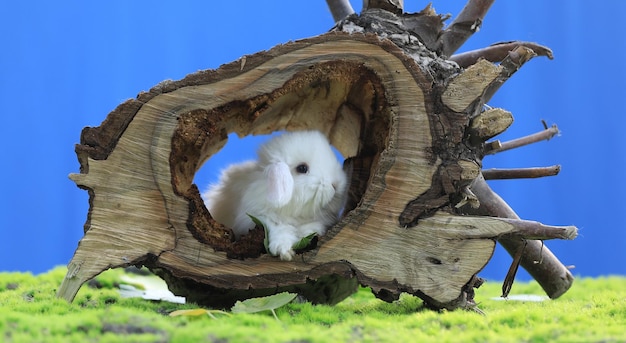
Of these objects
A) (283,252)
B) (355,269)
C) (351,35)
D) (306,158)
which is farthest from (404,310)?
(351,35)

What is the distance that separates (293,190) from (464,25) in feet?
3.83

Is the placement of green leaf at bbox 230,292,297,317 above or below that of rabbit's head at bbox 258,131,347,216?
below

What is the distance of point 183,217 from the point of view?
2523 mm

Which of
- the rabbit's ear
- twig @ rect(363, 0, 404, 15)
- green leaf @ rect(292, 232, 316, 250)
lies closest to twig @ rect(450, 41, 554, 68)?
twig @ rect(363, 0, 404, 15)

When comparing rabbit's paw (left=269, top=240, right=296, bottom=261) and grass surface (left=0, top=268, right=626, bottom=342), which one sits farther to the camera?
rabbit's paw (left=269, top=240, right=296, bottom=261)

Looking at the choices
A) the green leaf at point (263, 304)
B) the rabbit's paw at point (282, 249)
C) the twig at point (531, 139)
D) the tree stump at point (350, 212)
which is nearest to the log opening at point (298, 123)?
the tree stump at point (350, 212)

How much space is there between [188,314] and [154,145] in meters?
0.69

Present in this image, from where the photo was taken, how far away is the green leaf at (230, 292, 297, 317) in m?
2.34

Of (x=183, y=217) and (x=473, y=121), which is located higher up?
(x=473, y=121)

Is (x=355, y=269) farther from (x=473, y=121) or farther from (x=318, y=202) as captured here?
(x=473, y=121)

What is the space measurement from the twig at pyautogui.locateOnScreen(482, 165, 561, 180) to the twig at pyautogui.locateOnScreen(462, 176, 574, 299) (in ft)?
0.38

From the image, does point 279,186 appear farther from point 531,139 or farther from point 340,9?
point 531,139

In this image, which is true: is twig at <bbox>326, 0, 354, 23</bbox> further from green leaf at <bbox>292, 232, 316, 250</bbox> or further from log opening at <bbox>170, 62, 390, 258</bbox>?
green leaf at <bbox>292, 232, 316, 250</bbox>

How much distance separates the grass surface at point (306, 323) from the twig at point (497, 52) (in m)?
1.15
